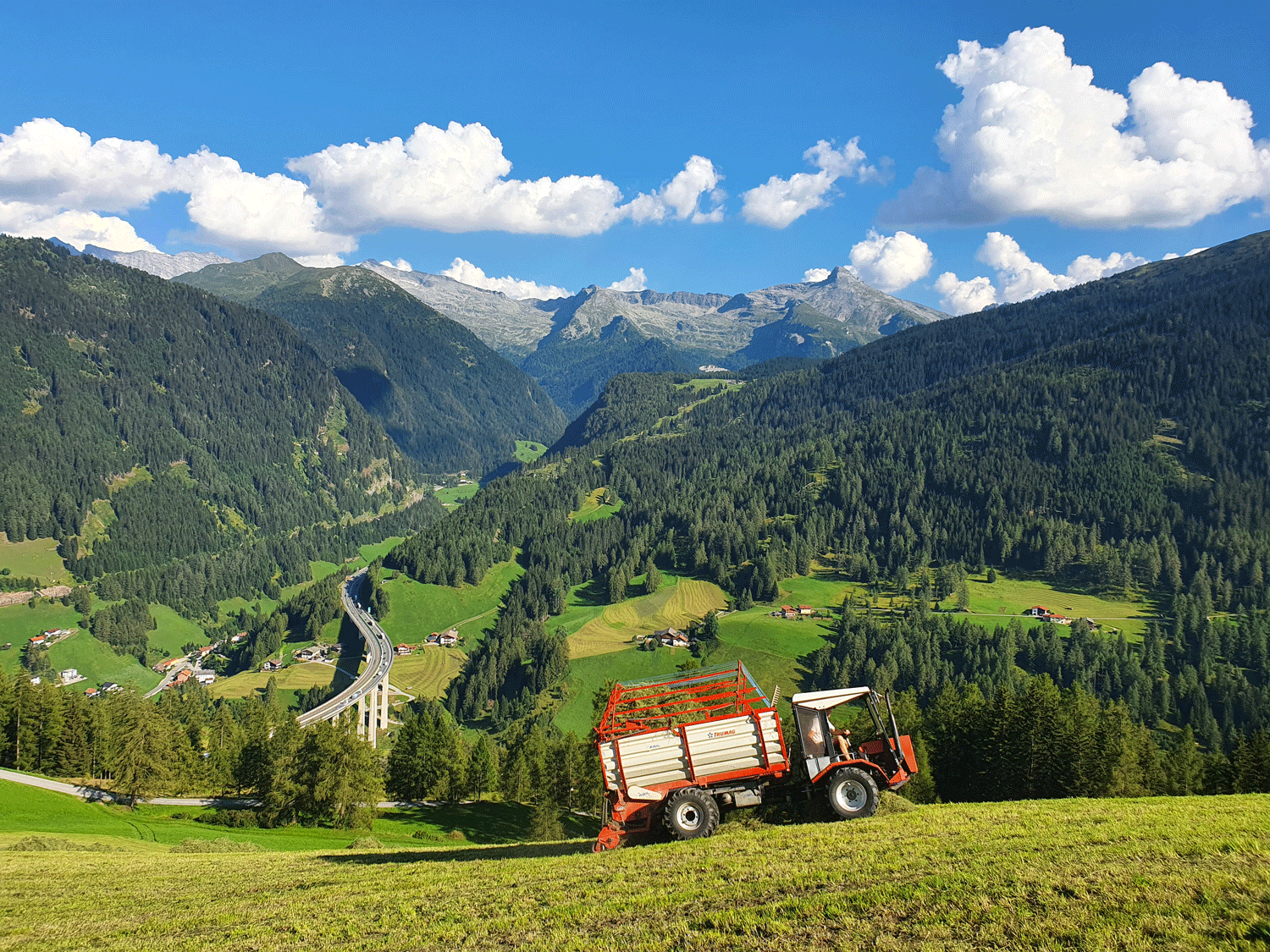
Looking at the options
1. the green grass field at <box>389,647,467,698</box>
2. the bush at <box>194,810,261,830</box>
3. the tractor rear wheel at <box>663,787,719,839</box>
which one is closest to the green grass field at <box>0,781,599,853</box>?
the bush at <box>194,810,261,830</box>

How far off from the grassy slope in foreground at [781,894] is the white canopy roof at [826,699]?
3.98m

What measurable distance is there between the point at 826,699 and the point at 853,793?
12.6 ft

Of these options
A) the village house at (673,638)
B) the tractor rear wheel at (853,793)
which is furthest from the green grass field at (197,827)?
the village house at (673,638)

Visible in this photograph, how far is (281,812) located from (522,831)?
71.7 ft

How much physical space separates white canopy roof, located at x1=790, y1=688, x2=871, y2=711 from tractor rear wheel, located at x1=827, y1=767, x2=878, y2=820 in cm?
241

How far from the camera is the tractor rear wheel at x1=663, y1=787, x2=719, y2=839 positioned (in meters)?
24.8

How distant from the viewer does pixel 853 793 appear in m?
26.1

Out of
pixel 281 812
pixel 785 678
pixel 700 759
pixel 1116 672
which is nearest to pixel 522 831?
pixel 281 812

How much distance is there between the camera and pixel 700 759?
25.3 metres

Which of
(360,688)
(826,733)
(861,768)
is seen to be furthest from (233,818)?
(360,688)

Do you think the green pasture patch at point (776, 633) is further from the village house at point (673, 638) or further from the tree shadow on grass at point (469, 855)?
the tree shadow on grass at point (469, 855)

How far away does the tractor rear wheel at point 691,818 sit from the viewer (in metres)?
24.8

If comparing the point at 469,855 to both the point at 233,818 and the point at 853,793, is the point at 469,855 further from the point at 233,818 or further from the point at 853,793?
the point at 233,818

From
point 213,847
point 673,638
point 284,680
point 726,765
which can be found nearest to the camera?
point 726,765
